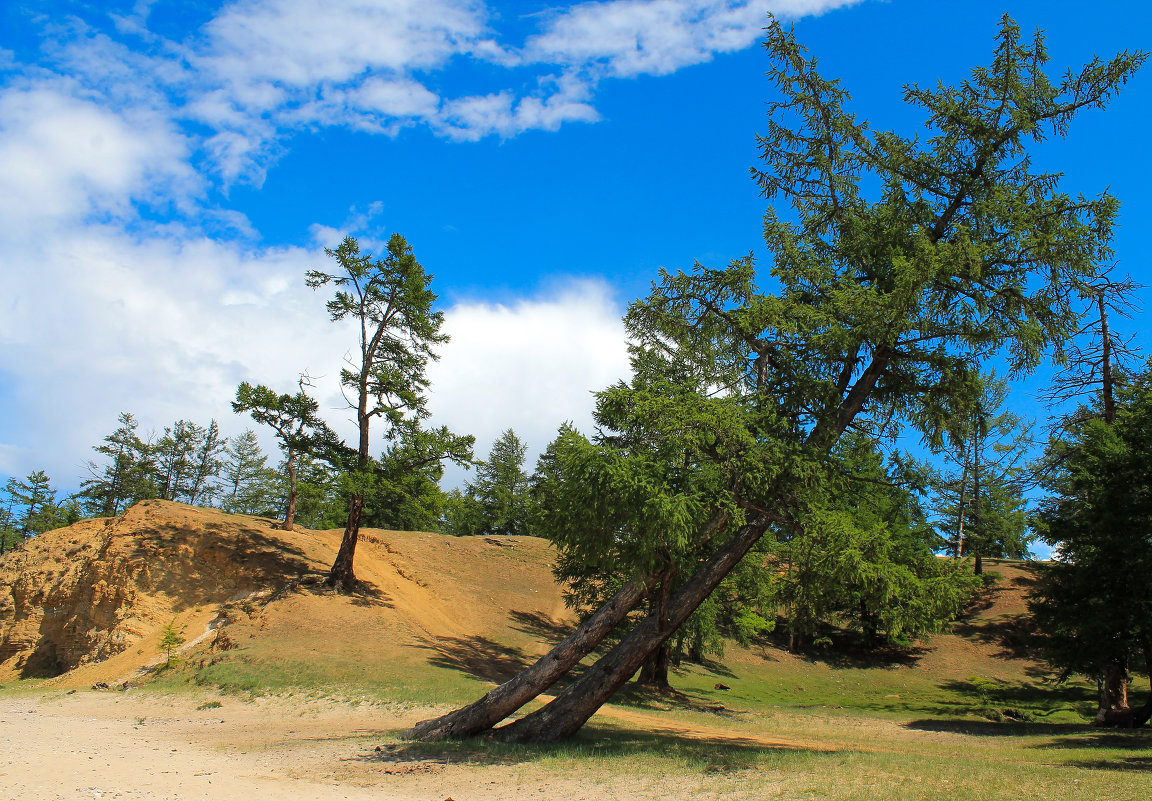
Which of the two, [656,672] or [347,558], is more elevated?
[347,558]

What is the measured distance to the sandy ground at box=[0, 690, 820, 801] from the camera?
7777mm

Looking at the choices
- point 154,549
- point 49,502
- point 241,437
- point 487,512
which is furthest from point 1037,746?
point 49,502

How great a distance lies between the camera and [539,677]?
35.3 feet

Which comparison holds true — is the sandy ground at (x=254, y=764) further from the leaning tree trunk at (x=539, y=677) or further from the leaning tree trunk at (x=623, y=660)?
the leaning tree trunk at (x=623, y=660)

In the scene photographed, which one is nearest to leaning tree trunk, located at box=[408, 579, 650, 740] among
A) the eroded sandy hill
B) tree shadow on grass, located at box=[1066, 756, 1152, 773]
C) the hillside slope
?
the hillside slope

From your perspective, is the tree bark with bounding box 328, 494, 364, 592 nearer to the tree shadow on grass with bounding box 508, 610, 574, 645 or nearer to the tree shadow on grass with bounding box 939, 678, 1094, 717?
the tree shadow on grass with bounding box 508, 610, 574, 645

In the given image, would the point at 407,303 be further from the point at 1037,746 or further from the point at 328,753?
the point at 1037,746

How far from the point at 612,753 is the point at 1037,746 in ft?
33.7

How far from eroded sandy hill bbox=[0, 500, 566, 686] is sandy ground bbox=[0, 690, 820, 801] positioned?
5.61 m

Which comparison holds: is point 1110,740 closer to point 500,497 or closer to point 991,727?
point 991,727

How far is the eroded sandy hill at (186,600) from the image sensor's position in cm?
2025

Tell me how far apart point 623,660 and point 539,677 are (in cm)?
141

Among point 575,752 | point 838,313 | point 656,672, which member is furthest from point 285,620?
point 838,313

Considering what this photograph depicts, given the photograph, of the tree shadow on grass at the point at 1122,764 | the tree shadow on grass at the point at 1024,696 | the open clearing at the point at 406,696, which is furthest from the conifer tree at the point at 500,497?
the tree shadow on grass at the point at 1122,764
